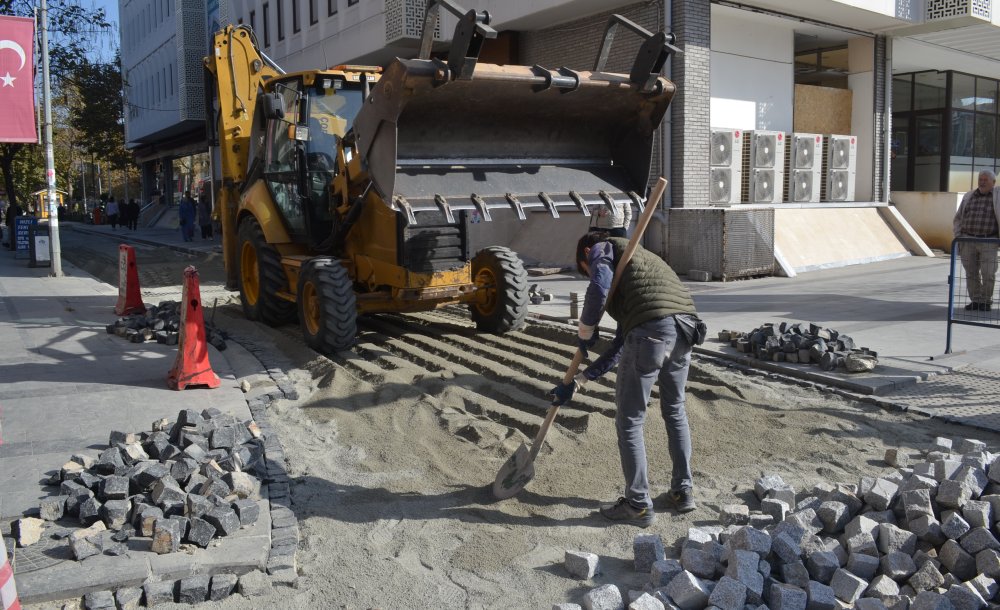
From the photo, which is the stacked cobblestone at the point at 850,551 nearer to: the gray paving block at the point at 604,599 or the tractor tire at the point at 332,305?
the gray paving block at the point at 604,599

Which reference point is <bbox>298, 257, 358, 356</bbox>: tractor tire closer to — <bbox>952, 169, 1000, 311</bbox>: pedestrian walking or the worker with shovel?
the worker with shovel

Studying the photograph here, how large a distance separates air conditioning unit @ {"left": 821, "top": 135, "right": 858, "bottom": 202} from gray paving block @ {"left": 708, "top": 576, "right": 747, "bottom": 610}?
54.5ft

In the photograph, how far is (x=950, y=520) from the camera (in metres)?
3.99

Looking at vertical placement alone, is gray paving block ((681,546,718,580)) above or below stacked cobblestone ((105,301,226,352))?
below

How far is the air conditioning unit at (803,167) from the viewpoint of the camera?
17.6 metres

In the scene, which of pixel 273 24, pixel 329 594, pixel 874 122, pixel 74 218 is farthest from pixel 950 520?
pixel 74 218

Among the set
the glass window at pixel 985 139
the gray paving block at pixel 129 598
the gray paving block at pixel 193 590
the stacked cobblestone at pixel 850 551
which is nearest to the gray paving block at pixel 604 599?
the stacked cobblestone at pixel 850 551

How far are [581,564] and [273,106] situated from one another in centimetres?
621

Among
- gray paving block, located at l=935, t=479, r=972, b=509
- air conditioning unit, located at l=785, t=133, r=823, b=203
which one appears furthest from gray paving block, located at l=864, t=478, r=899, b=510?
air conditioning unit, located at l=785, t=133, r=823, b=203

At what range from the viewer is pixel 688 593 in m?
3.54

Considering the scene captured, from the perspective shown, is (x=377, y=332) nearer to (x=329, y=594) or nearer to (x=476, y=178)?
(x=476, y=178)

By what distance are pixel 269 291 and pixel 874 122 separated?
15155mm

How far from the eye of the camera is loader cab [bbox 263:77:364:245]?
8961 mm

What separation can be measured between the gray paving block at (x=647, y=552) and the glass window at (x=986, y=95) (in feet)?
81.2
